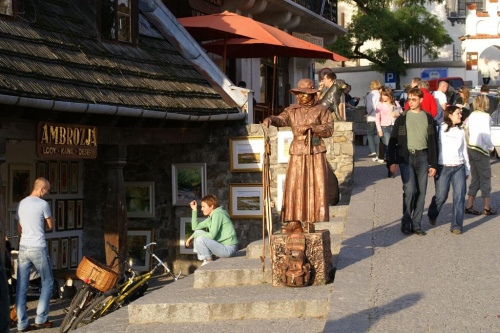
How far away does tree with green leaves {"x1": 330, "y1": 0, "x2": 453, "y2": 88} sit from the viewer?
4325 centimetres

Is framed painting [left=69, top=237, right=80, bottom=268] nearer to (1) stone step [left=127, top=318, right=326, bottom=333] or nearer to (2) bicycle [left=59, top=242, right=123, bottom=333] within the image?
(2) bicycle [left=59, top=242, right=123, bottom=333]

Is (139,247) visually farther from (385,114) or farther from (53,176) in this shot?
(385,114)

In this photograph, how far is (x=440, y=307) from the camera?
27.4ft

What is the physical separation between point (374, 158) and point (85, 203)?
263 inches

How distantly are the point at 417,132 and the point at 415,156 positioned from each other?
0.30m

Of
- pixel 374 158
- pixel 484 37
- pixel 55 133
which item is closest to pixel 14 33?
pixel 55 133

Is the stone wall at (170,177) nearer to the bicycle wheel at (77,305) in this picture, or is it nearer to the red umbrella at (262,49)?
the red umbrella at (262,49)

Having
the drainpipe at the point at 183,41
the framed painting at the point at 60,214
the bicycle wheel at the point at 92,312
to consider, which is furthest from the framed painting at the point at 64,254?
the bicycle wheel at the point at 92,312

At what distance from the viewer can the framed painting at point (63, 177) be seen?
17.6 meters

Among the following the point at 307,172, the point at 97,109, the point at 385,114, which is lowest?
the point at 307,172

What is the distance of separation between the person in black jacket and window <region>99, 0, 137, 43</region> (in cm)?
558

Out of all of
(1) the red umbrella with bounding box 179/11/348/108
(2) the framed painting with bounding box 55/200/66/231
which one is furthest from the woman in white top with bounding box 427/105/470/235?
(2) the framed painting with bounding box 55/200/66/231

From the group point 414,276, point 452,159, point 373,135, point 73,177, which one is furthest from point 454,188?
point 373,135

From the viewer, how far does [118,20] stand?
637 inches
